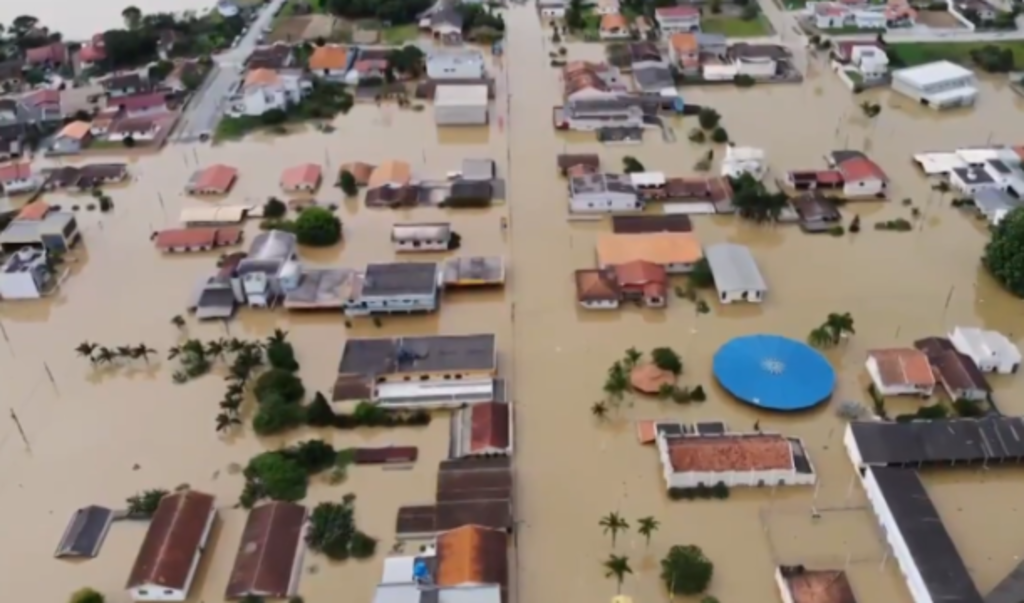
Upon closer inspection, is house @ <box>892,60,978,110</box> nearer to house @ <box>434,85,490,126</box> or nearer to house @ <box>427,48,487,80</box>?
house @ <box>434,85,490,126</box>

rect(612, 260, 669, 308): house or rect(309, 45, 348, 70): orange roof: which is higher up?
rect(309, 45, 348, 70): orange roof

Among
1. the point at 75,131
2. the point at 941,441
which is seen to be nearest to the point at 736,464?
the point at 941,441

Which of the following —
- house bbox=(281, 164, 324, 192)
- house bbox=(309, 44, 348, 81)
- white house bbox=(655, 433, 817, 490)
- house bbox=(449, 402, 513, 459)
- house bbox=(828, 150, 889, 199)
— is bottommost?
white house bbox=(655, 433, 817, 490)

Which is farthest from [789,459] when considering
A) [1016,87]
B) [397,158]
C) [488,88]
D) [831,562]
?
[1016,87]

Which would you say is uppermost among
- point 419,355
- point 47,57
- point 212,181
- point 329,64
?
point 47,57

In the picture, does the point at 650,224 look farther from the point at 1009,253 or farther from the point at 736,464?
the point at 736,464

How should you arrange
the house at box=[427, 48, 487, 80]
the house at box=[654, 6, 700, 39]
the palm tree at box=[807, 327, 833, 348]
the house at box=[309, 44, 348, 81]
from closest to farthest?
the palm tree at box=[807, 327, 833, 348], the house at box=[427, 48, 487, 80], the house at box=[309, 44, 348, 81], the house at box=[654, 6, 700, 39]

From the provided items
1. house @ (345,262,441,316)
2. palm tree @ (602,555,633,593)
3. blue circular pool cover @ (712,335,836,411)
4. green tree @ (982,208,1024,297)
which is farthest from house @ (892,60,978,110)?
palm tree @ (602,555,633,593)
